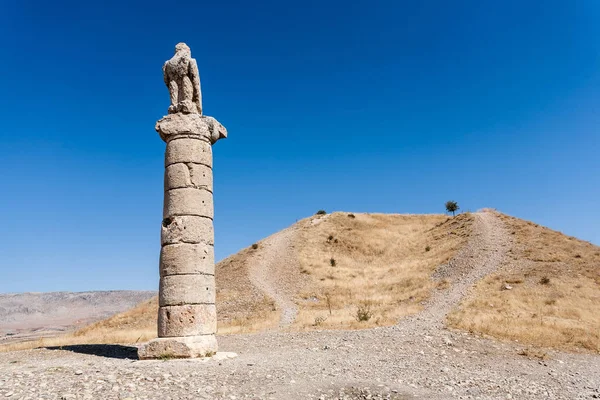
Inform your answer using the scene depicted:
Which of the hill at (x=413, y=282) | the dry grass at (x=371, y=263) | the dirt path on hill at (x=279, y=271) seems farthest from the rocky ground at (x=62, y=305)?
the hill at (x=413, y=282)

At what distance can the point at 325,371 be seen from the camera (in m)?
9.91

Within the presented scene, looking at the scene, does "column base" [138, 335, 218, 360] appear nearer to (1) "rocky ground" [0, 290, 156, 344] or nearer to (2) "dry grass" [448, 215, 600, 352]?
Answer: (2) "dry grass" [448, 215, 600, 352]

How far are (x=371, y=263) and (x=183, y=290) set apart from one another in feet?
102

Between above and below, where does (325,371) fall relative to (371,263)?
below

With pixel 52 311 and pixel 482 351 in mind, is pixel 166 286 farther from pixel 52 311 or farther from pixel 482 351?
pixel 52 311

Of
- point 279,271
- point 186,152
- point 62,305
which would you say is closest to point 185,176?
point 186,152

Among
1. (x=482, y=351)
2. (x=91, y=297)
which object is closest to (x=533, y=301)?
(x=482, y=351)

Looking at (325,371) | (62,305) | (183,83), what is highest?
(183,83)

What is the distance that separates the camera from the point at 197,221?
12430mm

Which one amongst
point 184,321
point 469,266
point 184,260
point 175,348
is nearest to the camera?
point 175,348

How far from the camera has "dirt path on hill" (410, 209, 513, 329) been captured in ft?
71.1

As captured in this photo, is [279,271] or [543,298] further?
[279,271]

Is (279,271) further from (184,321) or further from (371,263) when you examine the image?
(184,321)

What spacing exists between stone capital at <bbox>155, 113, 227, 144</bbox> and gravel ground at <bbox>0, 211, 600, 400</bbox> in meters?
6.19
